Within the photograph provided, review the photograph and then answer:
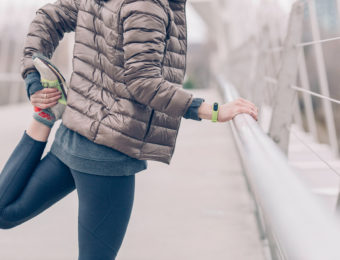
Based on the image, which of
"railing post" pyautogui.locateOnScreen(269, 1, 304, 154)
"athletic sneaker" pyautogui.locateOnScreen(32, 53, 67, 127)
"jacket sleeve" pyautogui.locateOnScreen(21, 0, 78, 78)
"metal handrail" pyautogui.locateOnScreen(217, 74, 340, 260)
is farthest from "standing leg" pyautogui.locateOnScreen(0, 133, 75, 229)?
"railing post" pyautogui.locateOnScreen(269, 1, 304, 154)

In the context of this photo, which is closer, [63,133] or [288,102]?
[63,133]

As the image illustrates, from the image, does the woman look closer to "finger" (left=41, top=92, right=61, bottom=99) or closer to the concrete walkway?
"finger" (left=41, top=92, right=61, bottom=99)

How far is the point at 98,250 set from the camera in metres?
1.70

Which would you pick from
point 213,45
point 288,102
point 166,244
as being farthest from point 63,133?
point 213,45

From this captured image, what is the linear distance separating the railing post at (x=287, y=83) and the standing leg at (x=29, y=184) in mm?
1040

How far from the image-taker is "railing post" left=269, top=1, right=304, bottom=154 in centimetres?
238

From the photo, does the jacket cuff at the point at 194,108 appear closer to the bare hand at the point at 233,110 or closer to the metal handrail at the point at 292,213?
the bare hand at the point at 233,110

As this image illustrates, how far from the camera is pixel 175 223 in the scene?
11.1ft

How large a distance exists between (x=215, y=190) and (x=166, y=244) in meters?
1.26

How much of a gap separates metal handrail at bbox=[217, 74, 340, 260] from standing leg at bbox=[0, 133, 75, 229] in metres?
0.88

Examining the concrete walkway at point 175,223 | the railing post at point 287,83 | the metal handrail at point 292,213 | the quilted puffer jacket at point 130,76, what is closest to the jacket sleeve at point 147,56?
the quilted puffer jacket at point 130,76

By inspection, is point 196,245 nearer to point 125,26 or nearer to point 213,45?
point 125,26

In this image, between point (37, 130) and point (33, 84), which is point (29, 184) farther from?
point (33, 84)

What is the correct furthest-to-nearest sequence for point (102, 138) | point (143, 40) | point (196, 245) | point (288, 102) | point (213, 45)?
point (213, 45) < point (196, 245) < point (288, 102) < point (102, 138) < point (143, 40)
